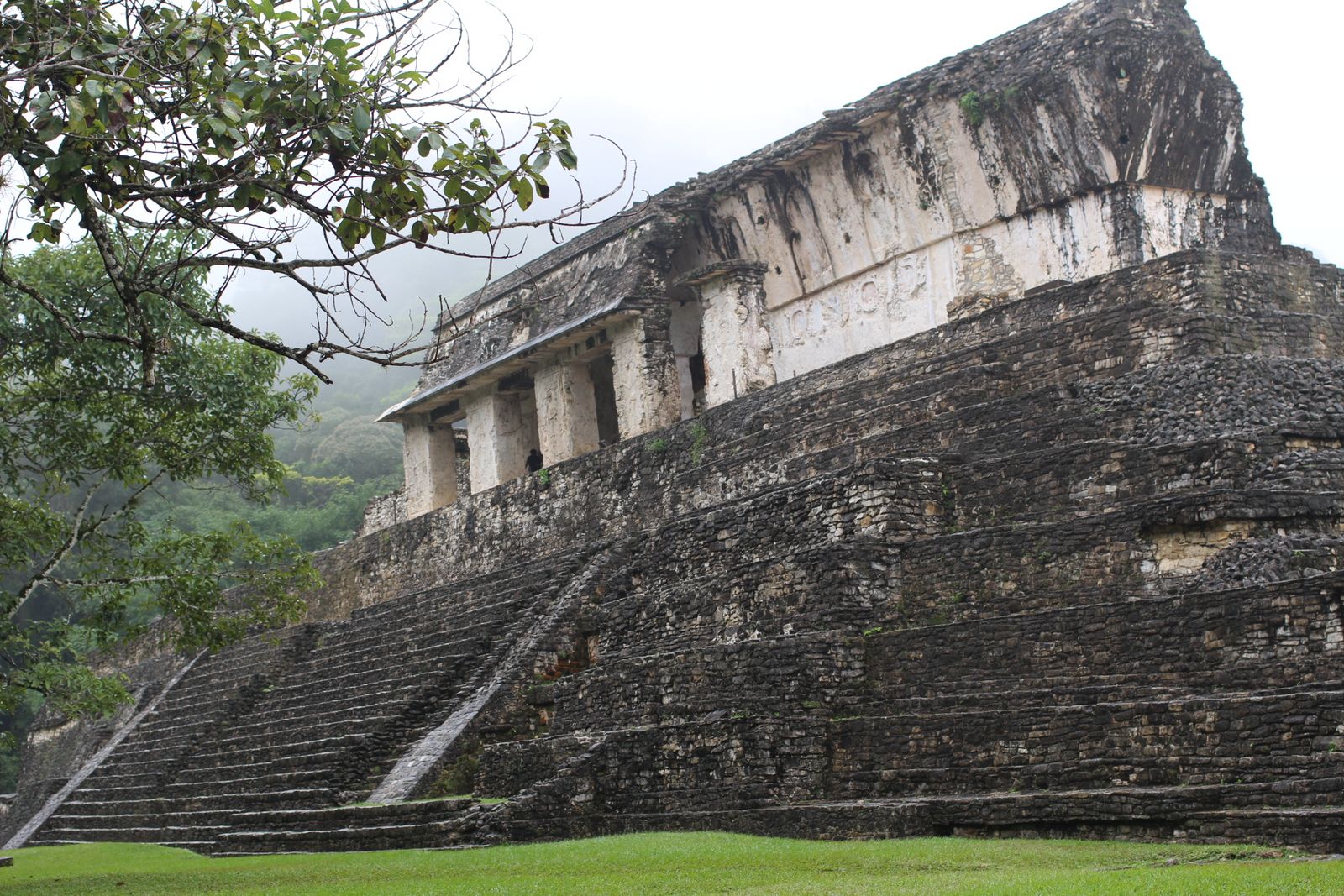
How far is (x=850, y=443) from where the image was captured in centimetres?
1223

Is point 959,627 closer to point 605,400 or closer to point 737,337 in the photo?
point 737,337

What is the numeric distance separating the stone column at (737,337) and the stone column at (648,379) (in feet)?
2.13

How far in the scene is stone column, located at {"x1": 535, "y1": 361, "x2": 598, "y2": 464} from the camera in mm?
→ 18062

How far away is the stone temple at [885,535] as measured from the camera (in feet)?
27.0

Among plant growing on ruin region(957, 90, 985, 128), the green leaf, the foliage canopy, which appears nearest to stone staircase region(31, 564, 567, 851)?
the foliage canopy

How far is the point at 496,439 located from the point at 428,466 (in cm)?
176

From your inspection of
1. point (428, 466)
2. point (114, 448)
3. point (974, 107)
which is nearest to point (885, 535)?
point (974, 107)

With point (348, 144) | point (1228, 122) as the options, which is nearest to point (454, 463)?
point (1228, 122)

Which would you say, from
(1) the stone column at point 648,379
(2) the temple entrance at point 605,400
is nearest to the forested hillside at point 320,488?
(2) the temple entrance at point 605,400

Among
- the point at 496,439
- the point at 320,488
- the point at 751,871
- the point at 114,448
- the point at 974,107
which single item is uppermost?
the point at 320,488

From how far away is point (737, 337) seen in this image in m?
16.3

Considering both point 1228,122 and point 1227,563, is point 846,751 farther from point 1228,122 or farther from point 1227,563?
point 1228,122

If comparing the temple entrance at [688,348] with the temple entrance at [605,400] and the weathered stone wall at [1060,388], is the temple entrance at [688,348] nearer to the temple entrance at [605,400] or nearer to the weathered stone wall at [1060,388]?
Answer: the temple entrance at [605,400]

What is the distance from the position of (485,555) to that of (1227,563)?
1061 centimetres
